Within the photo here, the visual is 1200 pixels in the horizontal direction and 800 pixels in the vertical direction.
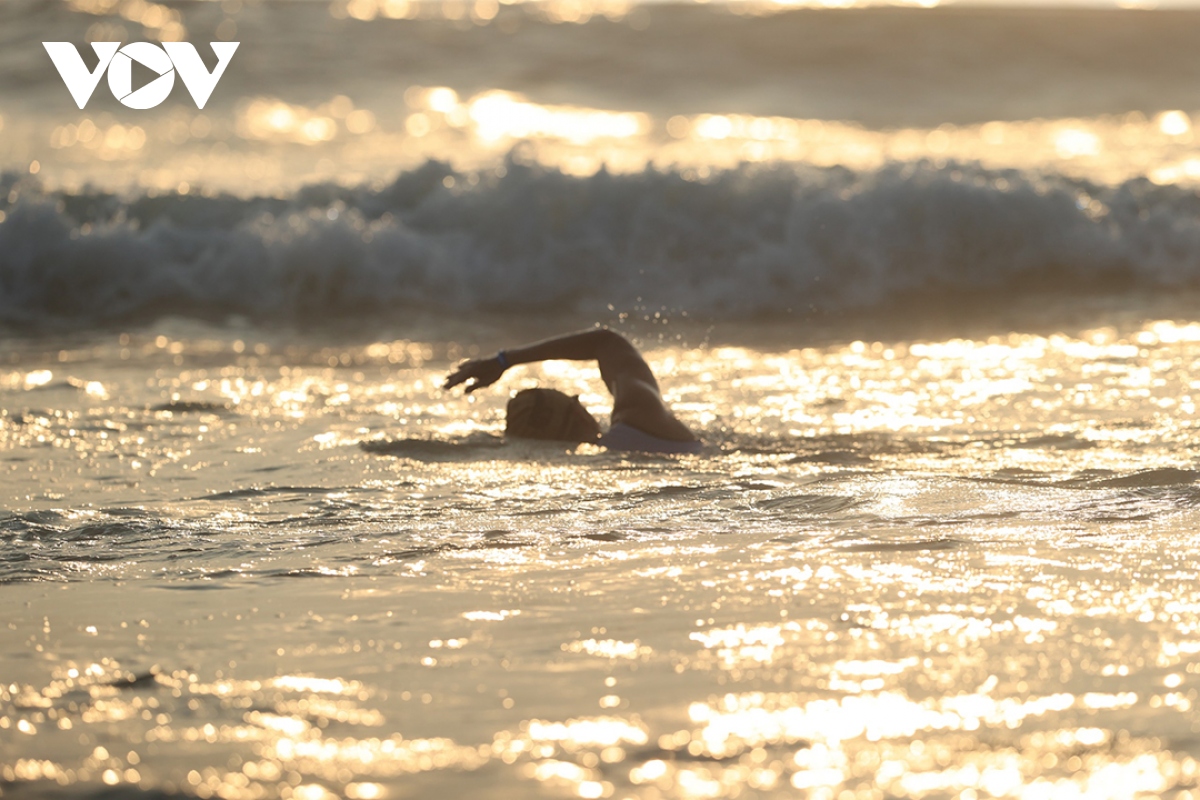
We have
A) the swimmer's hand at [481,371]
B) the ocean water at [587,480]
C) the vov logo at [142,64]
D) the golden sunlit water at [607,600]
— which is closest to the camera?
the golden sunlit water at [607,600]

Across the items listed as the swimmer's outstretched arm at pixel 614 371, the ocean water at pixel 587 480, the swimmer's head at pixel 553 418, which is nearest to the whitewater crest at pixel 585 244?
the ocean water at pixel 587 480

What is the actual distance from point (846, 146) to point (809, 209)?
7.79 metres

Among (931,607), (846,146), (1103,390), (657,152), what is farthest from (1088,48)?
(931,607)

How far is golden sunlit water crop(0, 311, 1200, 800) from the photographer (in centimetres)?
291

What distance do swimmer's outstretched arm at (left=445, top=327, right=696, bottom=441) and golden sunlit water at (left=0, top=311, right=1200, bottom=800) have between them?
246mm

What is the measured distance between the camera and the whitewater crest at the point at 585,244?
39.8ft

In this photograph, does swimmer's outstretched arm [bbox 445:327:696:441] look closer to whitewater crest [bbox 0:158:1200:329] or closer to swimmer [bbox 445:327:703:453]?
swimmer [bbox 445:327:703:453]

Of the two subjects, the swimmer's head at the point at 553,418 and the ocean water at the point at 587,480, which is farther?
the swimmer's head at the point at 553,418

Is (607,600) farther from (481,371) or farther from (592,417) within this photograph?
(592,417)

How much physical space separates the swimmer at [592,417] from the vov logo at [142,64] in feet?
52.9

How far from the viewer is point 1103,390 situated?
290 inches

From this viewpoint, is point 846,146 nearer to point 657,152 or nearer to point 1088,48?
point 657,152

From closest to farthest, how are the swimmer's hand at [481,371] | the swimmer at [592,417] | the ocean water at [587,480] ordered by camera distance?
the ocean water at [587,480] → the swimmer's hand at [481,371] → the swimmer at [592,417]

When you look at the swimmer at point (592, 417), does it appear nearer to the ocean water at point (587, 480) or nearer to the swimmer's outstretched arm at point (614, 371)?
the swimmer's outstretched arm at point (614, 371)
